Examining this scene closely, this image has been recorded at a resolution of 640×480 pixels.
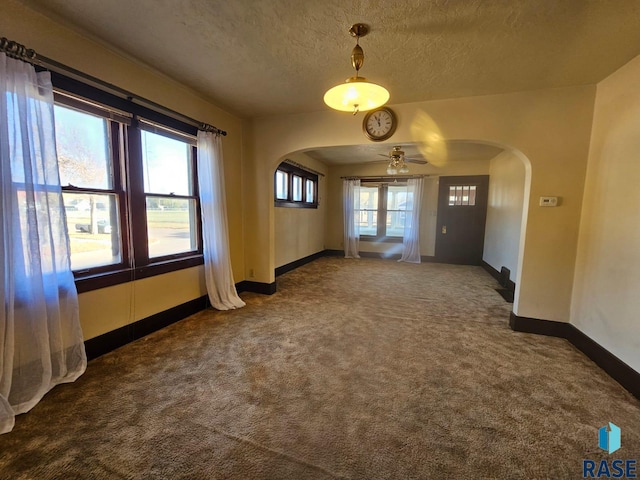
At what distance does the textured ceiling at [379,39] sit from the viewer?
1740mm

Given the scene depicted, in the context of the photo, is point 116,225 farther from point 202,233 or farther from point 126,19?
point 126,19

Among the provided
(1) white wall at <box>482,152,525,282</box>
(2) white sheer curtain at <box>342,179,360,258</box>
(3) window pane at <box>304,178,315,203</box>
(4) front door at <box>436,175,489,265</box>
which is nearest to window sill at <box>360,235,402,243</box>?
(2) white sheer curtain at <box>342,179,360,258</box>

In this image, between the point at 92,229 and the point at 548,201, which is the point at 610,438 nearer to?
the point at 548,201

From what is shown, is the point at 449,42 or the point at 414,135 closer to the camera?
the point at 449,42

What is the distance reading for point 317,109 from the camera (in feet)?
11.5

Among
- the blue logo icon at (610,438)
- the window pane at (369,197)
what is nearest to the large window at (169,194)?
the blue logo icon at (610,438)

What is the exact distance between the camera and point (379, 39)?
80.7 inches

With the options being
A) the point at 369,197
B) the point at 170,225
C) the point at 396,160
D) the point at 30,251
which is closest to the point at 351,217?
the point at 369,197

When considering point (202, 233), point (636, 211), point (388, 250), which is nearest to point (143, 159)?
point (202, 233)

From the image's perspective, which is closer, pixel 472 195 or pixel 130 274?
pixel 130 274

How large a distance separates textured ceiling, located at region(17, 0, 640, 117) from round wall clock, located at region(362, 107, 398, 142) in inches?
15.4

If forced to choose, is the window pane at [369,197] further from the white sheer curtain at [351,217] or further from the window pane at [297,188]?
the window pane at [297,188]

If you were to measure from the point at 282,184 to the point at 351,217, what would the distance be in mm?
2394

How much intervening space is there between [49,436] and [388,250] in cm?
666
